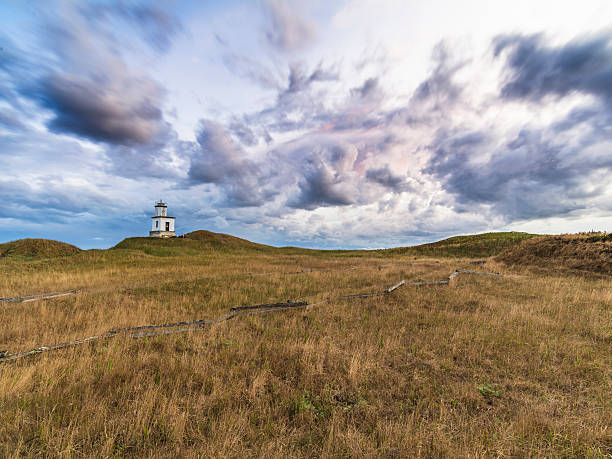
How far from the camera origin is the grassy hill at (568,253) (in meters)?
20.5

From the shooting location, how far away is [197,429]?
12.6 ft

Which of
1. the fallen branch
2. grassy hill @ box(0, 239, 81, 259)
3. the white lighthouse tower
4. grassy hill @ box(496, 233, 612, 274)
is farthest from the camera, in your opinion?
the white lighthouse tower

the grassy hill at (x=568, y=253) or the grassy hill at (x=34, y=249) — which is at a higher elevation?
the grassy hill at (x=34, y=249)

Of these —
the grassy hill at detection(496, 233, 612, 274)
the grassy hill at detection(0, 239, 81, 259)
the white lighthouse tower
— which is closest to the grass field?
the grassy hill at detection(496, 233, 612, 274)

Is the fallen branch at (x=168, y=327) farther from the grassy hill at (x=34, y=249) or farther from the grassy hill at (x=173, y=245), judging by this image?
the grassy hill at (x=34, y=249)

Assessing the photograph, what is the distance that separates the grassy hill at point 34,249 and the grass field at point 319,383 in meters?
37.6

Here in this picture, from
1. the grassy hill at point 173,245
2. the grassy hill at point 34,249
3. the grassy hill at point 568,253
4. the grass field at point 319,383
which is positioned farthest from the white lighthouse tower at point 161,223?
the grassy hill at point 568,253

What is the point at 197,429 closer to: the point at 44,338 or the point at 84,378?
the point at 84,378

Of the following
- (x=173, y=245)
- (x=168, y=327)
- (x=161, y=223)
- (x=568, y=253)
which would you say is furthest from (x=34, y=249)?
(x=568, y=253)

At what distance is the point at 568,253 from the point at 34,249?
2540 inches

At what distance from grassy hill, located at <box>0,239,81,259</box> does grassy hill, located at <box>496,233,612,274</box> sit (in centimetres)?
5608

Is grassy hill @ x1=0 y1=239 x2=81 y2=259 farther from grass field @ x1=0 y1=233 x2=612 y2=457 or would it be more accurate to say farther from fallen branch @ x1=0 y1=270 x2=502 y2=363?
fallen branch @ x1=0 y1=270 x2=502 y2=363

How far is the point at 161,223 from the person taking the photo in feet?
227

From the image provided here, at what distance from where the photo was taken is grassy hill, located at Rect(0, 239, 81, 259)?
3700 cm
